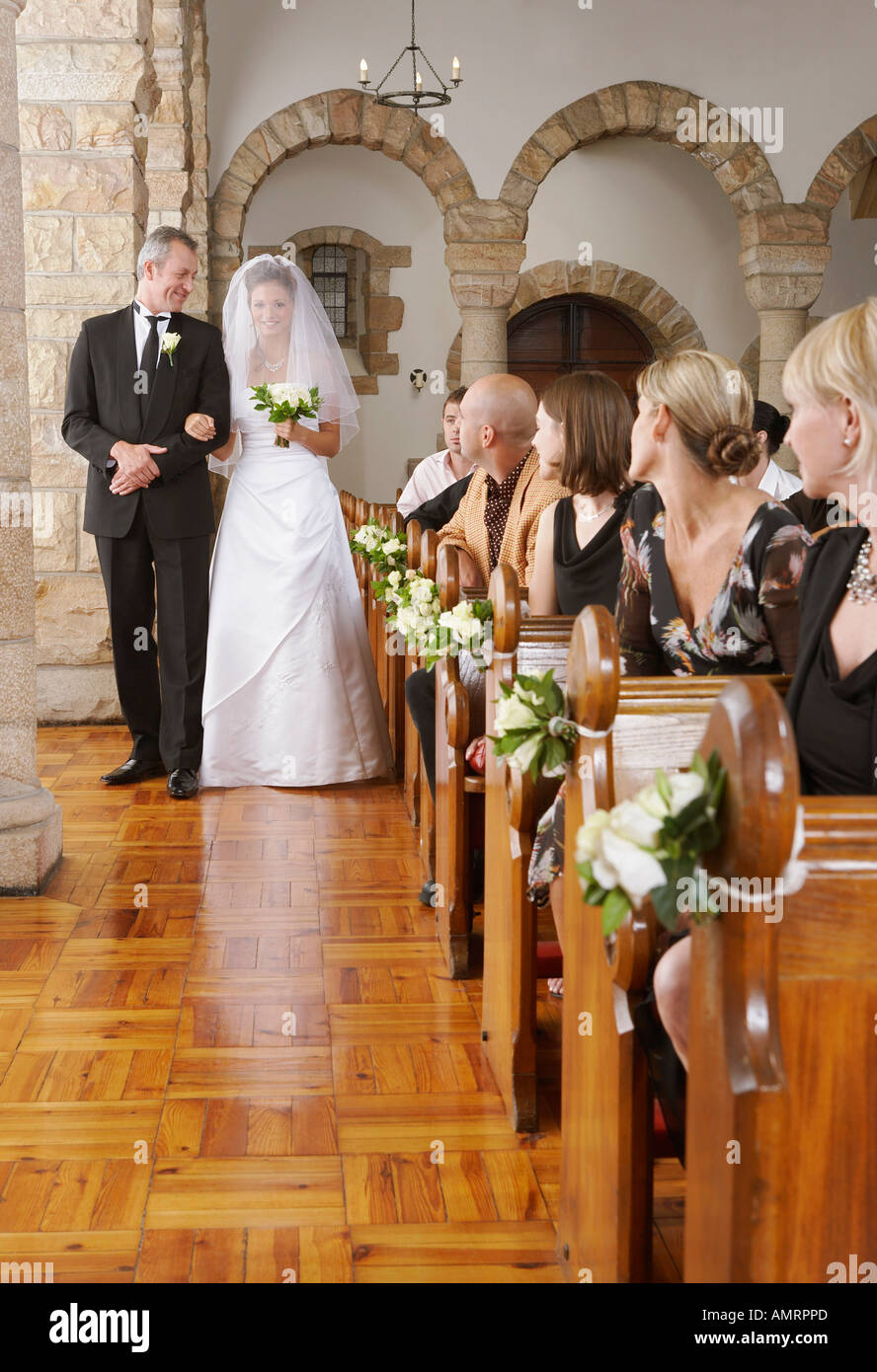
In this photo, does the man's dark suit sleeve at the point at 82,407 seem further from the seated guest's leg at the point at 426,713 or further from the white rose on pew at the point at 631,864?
the white rose on pew at the point at 631,864

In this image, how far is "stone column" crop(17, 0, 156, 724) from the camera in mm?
5344

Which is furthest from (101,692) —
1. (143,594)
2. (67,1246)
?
(67,1246)

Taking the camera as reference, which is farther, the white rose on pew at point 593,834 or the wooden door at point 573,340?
the wooden door at point 573,340

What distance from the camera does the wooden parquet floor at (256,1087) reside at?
6.73 ft

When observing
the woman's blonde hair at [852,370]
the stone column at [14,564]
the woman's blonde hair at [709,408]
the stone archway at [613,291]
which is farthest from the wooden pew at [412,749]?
the stone archway at [613,291]

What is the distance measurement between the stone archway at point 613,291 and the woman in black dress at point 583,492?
32.7ft

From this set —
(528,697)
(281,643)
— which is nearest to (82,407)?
(281,643)

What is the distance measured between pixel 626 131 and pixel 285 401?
21.8 ft

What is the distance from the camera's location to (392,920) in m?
3.57

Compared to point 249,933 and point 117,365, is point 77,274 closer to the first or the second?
point 117,365

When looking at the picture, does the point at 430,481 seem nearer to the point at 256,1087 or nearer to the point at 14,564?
the point at 14,564

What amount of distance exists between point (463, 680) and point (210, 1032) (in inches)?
44.2

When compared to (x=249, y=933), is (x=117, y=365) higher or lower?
higher

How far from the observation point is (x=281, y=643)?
5.10m
